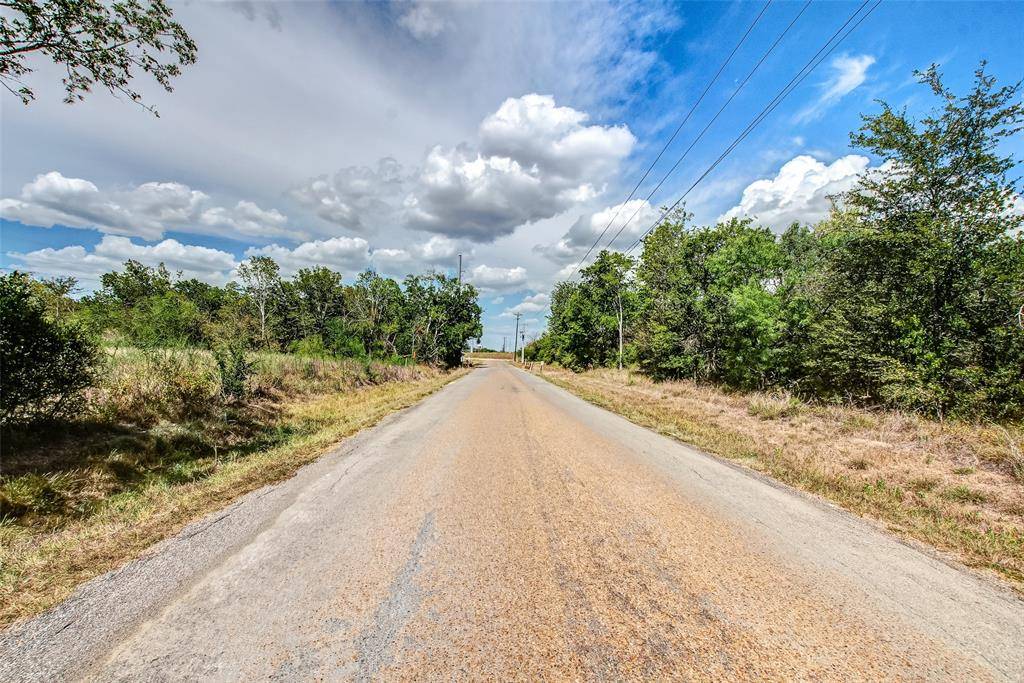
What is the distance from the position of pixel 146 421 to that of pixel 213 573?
23.9ft

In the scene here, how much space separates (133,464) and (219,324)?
139 feet

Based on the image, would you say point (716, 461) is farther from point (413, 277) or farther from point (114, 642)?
point (413, 277)

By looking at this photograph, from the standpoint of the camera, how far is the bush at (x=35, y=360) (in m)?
5.51

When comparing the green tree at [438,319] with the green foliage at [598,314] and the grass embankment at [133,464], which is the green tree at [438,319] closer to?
the green foliage at [598,314]

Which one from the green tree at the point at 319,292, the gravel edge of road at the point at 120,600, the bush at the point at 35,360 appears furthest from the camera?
the green tree at the point at 319,292

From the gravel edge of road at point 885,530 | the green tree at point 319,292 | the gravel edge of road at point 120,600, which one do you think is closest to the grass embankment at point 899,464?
the gravel edge of road at point 885,530

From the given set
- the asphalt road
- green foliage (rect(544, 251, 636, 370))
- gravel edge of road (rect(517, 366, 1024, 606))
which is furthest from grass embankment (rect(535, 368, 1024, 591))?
green foliage (rect(544, 251, 636, 370))

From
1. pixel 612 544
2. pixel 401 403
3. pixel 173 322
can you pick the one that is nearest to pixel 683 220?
pixel 401 403

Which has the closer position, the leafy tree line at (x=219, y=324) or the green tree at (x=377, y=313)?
the leafy tree line at (x=219, y=324)

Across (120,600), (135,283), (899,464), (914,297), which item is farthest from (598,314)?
(135,283)

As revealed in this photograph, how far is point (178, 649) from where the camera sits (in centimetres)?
212

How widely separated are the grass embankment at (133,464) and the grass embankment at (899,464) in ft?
24.9

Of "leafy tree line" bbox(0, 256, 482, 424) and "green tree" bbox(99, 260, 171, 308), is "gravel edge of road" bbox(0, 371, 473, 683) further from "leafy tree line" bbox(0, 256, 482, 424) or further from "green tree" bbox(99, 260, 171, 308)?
"green tree" bbox(99, 260, 171, 308)

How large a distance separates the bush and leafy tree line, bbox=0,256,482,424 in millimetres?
16
